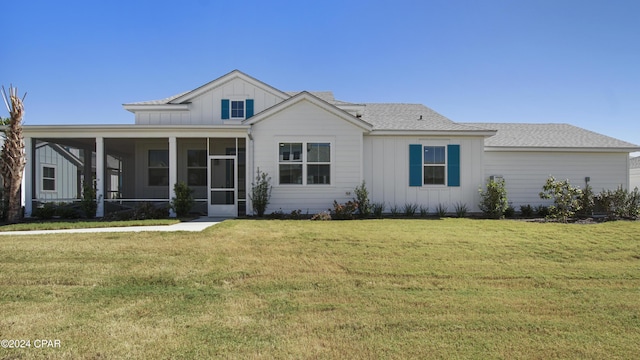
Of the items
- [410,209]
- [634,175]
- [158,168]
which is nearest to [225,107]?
[158,168]

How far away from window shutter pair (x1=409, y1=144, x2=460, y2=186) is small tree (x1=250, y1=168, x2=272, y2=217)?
18.8 feet

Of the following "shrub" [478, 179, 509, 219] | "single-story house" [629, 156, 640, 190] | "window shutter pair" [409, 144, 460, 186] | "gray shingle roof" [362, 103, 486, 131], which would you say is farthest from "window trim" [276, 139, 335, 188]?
"single-story house" [629, 156, 640, 190]

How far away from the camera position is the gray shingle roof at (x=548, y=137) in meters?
15.0

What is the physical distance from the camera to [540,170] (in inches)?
584

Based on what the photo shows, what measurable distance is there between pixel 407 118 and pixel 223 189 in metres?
8.54

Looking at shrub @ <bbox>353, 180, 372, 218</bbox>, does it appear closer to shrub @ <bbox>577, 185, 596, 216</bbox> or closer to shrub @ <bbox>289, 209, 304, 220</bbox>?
shrub @ <bbox>289, 209, 304, 220</bbox>

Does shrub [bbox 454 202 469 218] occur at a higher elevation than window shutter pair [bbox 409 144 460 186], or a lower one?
lower

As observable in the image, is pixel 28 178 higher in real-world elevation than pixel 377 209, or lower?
higher

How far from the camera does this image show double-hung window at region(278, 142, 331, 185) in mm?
13148

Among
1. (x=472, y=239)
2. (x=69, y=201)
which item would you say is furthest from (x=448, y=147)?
(x=69, y=201)

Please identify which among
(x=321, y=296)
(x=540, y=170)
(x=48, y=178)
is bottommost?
(x=321, y=296)

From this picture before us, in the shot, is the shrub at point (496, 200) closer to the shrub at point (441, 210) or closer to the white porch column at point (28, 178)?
the shrub at point (441, 210)

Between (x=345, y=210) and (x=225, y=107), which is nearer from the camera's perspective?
(x=345, y=210)

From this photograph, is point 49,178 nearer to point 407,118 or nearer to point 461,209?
point 407,118
